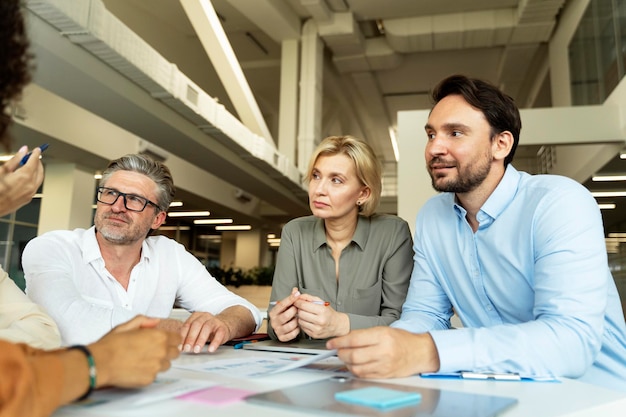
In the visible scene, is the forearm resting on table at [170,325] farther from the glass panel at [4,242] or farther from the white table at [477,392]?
the glass panel at [4,242]

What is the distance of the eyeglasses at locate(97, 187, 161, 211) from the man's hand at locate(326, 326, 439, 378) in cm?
116

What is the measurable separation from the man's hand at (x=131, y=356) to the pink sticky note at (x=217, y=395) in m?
0.07

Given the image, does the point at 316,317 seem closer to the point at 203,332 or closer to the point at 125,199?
the point at 203,332

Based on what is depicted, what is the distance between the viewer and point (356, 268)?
82.7 inches

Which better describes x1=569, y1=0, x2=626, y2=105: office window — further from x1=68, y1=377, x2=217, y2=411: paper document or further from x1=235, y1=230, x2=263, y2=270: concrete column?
x1=235, y1=230, x2=263, y2=270: concrete column

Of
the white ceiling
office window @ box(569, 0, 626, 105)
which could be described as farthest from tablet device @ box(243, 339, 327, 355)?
office window @ box(569, 0, 626, 105)

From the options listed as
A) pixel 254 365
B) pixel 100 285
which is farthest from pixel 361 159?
pixel 254 365

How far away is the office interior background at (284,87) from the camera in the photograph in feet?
15.6

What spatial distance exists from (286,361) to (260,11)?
8183 millimetres

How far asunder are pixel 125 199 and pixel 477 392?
1.46 m

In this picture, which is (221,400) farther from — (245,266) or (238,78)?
(245,266)

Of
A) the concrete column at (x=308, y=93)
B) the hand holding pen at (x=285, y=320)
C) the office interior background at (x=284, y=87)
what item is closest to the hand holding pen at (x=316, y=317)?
the hand holding pen at (x=285, y=320)

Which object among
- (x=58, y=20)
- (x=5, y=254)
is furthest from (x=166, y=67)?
(x=5, y=254)

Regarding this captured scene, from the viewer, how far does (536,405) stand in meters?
0.79
